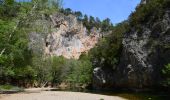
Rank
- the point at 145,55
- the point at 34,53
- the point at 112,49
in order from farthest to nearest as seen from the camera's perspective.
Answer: the point at 112,49 < the point at 34,53 < the point at 145,55

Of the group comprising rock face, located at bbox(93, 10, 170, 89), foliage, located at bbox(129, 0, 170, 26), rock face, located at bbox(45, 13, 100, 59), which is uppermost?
rock face, located at bbox(45, 13, 100, 59)

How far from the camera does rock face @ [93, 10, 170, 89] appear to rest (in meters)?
46.8

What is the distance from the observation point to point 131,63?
52812 millimetres

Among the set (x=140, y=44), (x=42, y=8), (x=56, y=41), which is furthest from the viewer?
(x=56, y=41)

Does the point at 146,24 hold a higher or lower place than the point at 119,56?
higher

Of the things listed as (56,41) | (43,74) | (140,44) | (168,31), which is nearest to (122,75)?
(140,44)

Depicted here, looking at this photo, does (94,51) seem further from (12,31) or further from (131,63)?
(12,31)

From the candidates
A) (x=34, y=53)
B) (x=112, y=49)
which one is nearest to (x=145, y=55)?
(x=112, y=49)

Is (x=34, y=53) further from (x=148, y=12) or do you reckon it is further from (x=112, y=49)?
(x=148, y=12)

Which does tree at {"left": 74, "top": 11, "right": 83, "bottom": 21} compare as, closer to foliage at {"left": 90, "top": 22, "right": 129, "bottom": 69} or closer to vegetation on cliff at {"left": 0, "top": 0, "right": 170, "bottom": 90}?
vegetation on cliff at {"left": 0, "top": 0, "right": 170, "bottom": 90}

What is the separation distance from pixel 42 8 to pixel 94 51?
3813 centimetres

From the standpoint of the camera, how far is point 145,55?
165 ft

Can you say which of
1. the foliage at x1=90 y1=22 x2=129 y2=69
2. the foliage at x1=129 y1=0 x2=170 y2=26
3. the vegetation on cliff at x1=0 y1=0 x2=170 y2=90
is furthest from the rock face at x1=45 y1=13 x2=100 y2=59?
the foliage at x1=129 y1=0 x2=170 y2=26

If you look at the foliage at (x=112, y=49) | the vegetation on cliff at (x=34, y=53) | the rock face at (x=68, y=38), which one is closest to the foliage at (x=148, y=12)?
the vegetation on cliff at (x=34, y=53)
